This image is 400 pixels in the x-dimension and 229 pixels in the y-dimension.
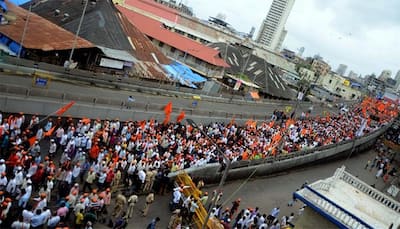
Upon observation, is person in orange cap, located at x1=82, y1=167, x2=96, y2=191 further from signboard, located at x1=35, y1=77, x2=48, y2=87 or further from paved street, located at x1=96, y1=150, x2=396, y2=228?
signboard, located at x1=35, y1=77, x2=48, y2=87

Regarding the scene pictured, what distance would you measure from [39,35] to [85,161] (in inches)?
591

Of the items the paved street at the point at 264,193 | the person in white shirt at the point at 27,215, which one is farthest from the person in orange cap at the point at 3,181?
the paved street at the point at 264,193

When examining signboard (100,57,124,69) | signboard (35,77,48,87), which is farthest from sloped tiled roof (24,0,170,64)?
signboard (35,77,48,87)

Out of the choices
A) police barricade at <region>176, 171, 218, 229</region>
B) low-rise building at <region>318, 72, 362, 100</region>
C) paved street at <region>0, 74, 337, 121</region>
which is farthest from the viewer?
low-rise building at <region>318, 72, 362, 100</region>

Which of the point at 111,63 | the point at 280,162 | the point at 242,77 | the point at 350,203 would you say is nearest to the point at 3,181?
the point at 350,203

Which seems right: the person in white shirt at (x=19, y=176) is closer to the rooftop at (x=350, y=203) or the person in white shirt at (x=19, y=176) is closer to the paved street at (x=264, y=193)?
the paved street at (x=264, y=193)

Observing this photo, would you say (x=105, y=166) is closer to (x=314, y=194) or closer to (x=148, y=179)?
(x=148, y=179)

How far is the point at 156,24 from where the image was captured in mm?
55281

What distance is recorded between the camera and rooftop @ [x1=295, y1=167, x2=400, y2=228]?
12061 millimetres

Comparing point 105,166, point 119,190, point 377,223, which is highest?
point 377,223

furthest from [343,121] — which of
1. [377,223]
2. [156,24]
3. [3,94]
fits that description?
[3,94]

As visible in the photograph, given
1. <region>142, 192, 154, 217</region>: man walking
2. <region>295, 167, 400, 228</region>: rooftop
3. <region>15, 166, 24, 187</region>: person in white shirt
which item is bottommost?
<region>142, 192, 154, 217</region>: man walking

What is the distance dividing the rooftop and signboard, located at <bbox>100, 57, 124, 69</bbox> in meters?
22.5

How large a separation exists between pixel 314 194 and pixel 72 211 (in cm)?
893
